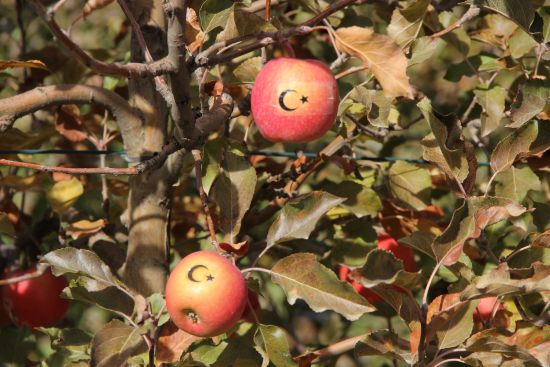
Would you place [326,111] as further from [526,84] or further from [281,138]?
[526,84]

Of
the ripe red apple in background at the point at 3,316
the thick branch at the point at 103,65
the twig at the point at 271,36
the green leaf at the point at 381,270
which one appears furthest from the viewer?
the ripe red apple in background at the point at 3,316

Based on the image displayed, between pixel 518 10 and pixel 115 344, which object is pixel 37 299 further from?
pixel 518 10

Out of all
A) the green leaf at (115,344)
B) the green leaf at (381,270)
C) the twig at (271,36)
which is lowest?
the green leaf at (115,344)

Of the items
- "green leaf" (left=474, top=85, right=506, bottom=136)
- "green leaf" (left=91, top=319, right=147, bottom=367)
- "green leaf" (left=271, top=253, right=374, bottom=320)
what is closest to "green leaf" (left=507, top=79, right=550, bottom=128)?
"green leaf" (left=474, top=85, right=506, bottom=136)

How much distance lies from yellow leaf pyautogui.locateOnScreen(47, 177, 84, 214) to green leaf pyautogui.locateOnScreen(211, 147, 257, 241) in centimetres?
31

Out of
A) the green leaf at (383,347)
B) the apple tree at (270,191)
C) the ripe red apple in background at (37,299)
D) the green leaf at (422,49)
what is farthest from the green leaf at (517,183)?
the ripe red apple in background at (37,299)

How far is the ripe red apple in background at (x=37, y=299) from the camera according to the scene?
4.79 ft

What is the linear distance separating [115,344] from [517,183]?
61 cm

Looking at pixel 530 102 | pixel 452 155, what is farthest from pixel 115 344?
pixel 530 102

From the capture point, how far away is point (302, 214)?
1.07m

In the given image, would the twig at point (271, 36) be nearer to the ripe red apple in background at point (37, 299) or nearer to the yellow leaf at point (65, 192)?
the yellow leaf at point (65, 192)

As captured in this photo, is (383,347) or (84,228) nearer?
(383,347)

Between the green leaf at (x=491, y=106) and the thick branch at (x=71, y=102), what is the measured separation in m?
0.50

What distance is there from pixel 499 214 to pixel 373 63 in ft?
0.79
